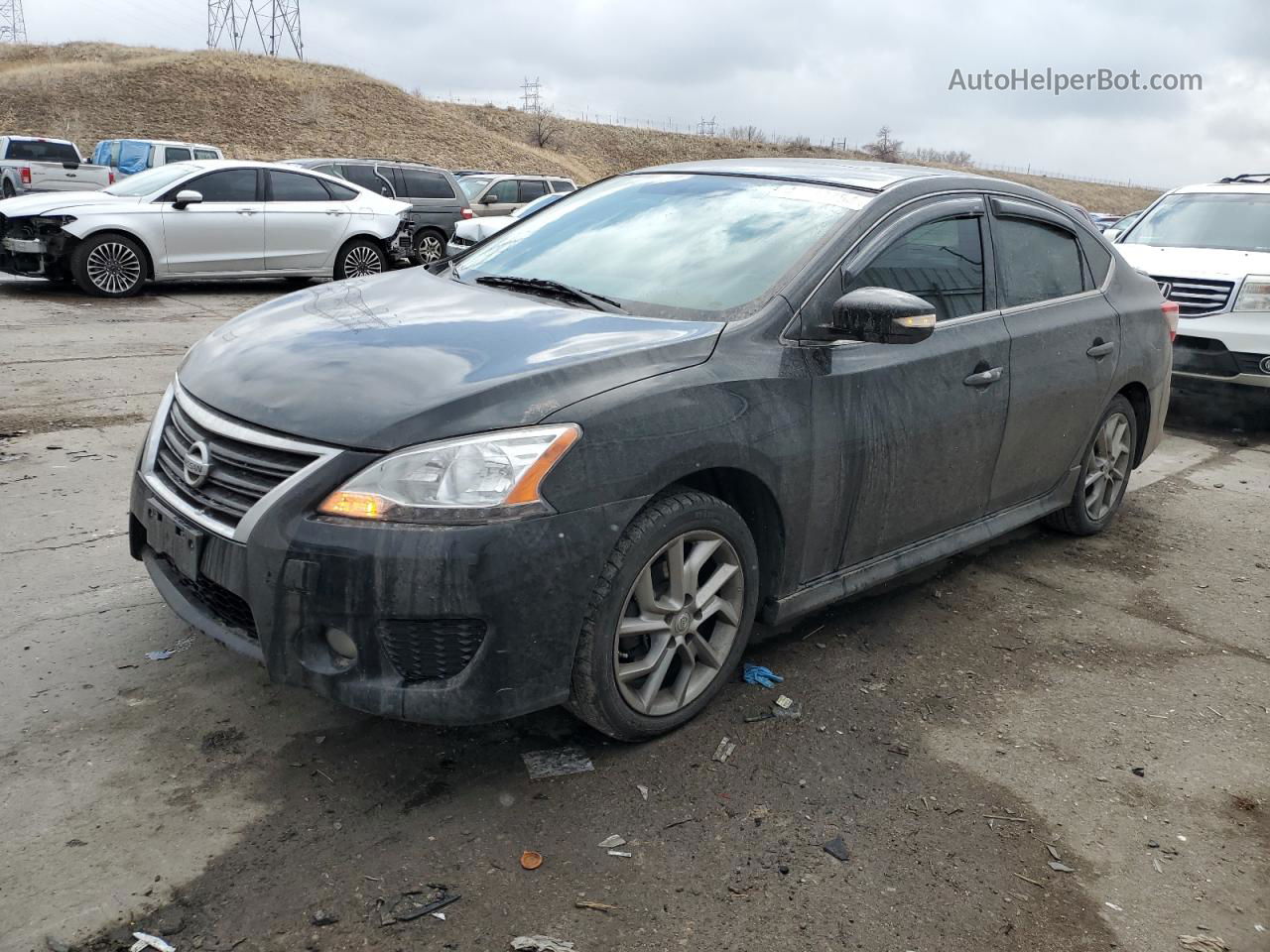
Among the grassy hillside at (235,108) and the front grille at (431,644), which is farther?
the grassy hillside at (235,108)

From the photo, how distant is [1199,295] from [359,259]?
9.72m

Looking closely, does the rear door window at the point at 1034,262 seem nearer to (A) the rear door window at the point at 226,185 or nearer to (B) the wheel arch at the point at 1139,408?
(B) the wheel arch at the point at 1139,408

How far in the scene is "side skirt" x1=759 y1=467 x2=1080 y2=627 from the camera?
3.48 m

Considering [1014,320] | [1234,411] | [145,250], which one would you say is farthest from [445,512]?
[145,250]

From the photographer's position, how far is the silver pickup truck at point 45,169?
778 inches

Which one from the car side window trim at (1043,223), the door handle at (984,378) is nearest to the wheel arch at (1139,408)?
the car side window trim at (1043,223)

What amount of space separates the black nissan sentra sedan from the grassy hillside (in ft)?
140

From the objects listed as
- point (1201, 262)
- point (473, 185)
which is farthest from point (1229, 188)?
point (473, 185)

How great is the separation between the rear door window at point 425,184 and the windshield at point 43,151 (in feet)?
35.7

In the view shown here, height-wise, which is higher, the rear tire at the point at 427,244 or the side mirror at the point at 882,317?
the rear tire at the point at 427,244

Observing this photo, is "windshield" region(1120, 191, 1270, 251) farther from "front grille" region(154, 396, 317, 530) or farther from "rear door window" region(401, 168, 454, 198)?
"rear door window" region(401, 168, 454, 198)

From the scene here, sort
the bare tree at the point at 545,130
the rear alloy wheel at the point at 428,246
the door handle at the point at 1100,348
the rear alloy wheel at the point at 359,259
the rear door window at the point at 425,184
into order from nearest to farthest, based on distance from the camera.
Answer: the door handle at the point at 1100,348
the rear alloy wheel at the point at 359,259
the rear alloy wheel at the point at 428,246
the rear door window at the point at 425,184
the bare tree at the point at 545,130


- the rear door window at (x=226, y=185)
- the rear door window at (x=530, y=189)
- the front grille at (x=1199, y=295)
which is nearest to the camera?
the front grille at (x=1199, y=295)

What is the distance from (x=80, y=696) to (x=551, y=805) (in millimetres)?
1520
